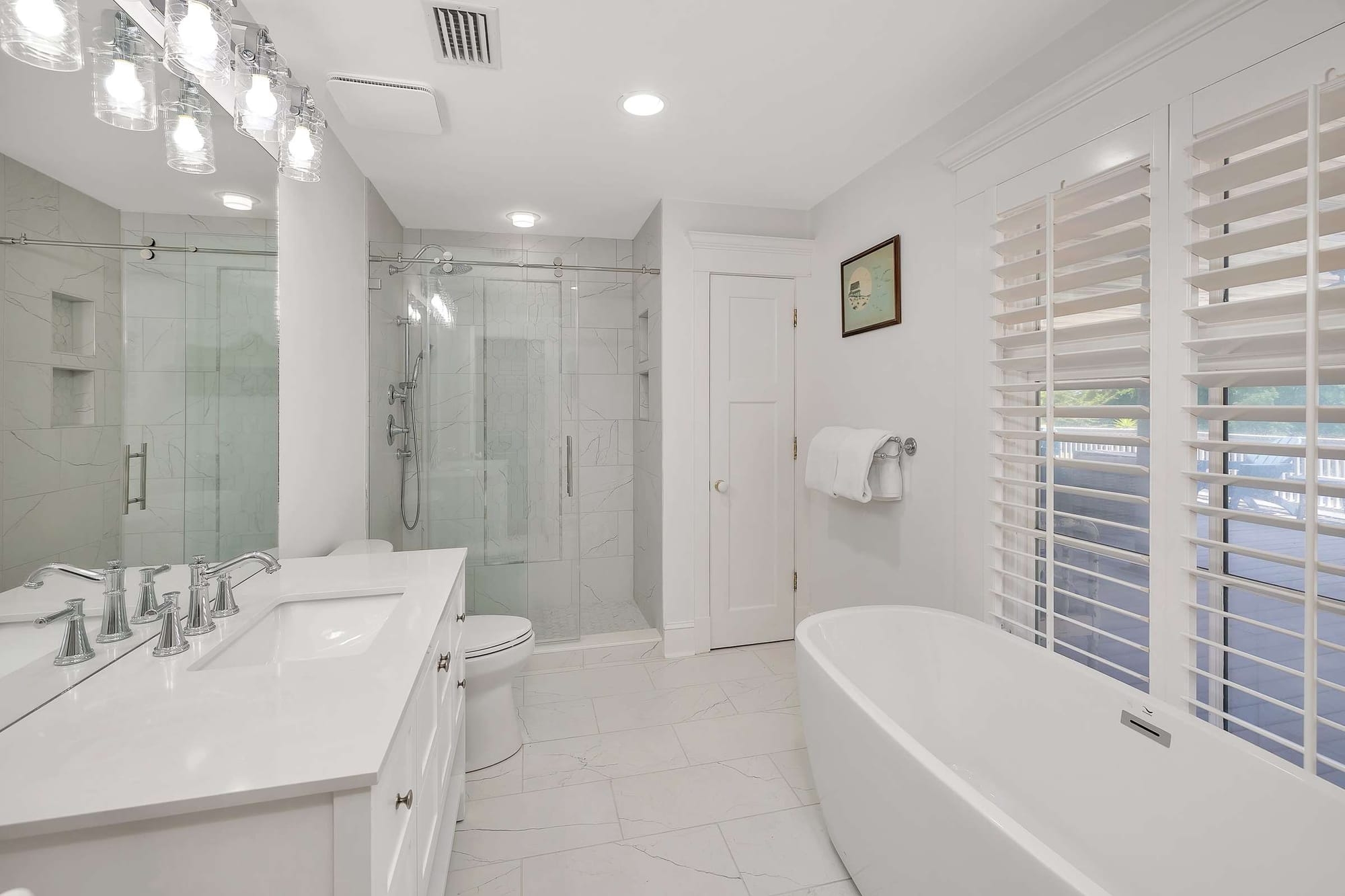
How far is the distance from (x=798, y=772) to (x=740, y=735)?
31 cm

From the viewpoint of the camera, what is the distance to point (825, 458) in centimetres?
281

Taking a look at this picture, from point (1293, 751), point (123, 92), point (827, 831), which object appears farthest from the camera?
point (827, 831)

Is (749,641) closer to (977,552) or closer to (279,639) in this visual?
(977,552)

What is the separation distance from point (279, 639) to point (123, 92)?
1.15 m

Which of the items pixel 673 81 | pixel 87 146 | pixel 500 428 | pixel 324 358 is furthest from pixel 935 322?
pixel 87 146

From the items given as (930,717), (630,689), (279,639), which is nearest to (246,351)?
(279,639)

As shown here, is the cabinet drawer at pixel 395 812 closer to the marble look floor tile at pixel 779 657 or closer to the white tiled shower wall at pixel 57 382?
the white tiled shower wall at pixel 57 382

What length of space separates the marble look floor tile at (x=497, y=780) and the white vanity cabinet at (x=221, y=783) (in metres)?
0.94

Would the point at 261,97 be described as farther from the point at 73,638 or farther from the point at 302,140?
the point at 73,638

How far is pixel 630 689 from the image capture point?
9.21ft

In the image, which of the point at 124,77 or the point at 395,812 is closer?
the point at 395,812

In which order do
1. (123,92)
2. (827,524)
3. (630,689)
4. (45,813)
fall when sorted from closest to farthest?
(45,813), (123,92), (630,689), (827,524)

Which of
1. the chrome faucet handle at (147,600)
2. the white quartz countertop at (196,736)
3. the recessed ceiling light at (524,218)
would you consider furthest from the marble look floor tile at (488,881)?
the recessed ceiling light at (524,218)

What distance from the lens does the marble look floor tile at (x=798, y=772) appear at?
6.63 feet
